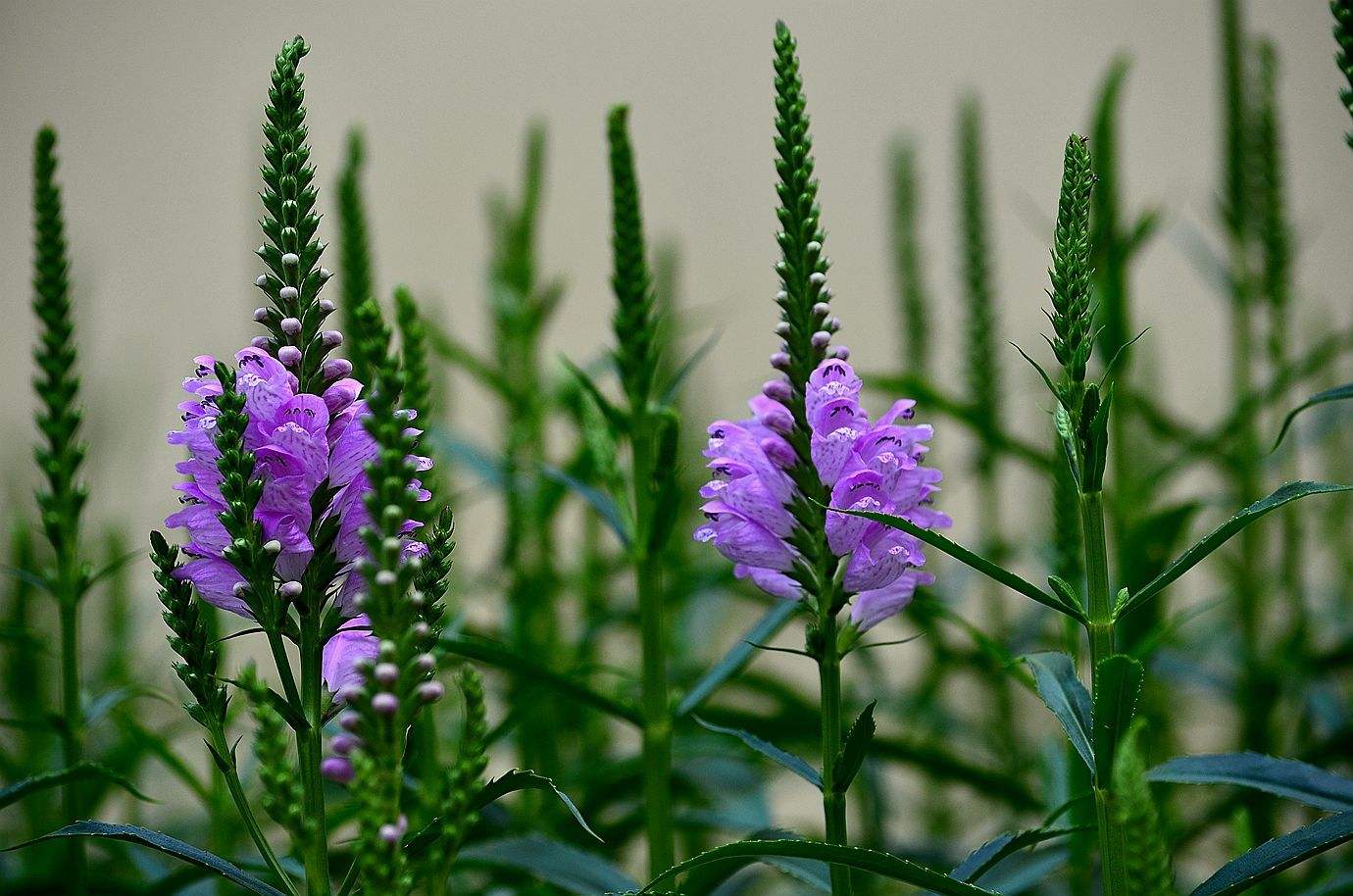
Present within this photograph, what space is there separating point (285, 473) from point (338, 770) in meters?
0.19

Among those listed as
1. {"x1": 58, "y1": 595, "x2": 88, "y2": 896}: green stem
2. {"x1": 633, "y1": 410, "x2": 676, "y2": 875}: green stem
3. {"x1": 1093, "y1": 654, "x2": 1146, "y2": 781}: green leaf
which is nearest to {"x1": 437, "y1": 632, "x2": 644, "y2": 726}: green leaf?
{"x1": 633, "y1": 410, "x2": 676, "y2": 875}: green stem

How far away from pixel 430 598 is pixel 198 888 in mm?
660

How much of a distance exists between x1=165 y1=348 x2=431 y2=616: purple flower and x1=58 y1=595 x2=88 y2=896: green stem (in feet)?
1.06

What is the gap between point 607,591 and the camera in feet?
6.79

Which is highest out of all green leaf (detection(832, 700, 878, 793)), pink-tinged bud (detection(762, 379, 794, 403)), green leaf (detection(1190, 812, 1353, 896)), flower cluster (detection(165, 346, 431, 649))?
pink-tinged bud (detection(762, 379, 794, 403))

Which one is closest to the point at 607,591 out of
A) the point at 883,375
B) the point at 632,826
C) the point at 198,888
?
the point at 632,826

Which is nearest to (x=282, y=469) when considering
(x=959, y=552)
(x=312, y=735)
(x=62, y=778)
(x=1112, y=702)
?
(x=312, y=735)

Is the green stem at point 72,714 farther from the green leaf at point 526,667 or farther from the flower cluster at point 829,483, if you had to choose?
the flower cluster at point 829,483

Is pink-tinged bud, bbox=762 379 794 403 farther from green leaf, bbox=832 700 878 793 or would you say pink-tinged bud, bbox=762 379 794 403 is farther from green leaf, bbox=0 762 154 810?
green leaf, bbox=0 762 154 810

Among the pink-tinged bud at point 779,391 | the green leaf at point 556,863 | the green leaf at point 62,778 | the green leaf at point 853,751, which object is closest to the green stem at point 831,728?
the green leaf at point 853,751

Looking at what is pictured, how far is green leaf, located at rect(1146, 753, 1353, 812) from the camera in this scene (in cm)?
76

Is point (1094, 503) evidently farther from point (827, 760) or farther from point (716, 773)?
point (716, 773)

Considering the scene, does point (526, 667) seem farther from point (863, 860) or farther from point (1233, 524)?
point (1233, 524)

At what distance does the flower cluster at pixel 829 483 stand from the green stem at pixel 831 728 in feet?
0.09
